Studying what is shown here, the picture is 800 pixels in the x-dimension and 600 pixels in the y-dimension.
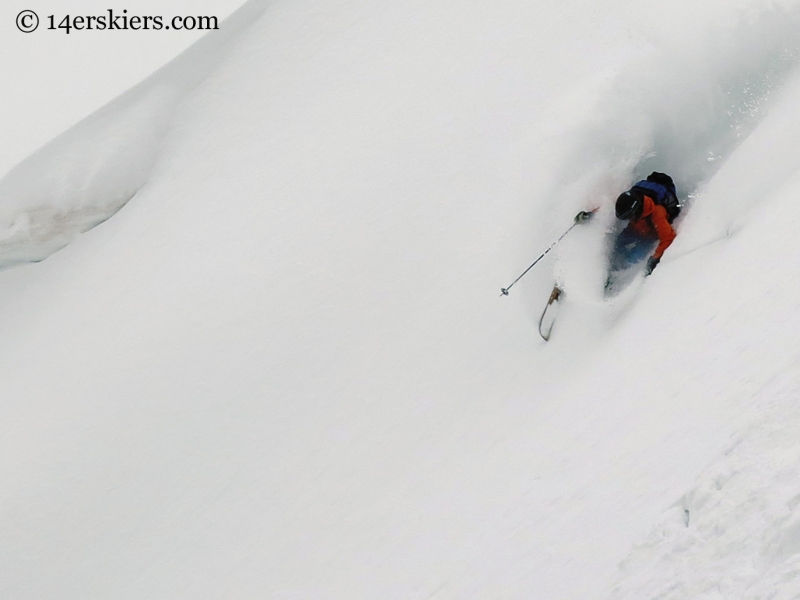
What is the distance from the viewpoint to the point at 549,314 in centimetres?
820

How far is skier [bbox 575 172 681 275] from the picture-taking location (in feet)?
23.6

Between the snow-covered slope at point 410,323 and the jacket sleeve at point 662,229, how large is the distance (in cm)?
11

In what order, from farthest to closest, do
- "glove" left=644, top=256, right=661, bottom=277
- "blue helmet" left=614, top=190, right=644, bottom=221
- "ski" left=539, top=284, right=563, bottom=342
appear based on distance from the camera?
"ski" left=539, top=284, right=563, bottom=342 < "glove" left=644, top=256, right=661, bottom=277 < "blue helmet" left=614, top=190, right=644, bottom=221

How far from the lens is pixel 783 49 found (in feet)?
28.4

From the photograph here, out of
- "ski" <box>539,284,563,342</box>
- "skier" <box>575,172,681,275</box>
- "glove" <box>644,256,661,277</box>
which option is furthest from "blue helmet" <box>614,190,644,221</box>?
"ski" <box>539,284,563,342</box>

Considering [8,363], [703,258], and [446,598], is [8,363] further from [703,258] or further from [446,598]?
[703,258]

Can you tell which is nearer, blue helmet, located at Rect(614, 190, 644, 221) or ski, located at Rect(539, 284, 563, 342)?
blue helmet, located at Rect(614, 190, 644, 221)

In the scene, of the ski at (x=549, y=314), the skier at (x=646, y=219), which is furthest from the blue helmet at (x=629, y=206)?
the ski at (x=549, y=314)

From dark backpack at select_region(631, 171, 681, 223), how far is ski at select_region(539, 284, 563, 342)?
1.32 metres

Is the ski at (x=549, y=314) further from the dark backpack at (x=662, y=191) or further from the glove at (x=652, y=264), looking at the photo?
the dark backpack at (x=662, y=191)

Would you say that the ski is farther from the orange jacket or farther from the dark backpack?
the dark backpack

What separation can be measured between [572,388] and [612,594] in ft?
9.74

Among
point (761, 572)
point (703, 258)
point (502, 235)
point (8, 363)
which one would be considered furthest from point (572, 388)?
point (8, 363)

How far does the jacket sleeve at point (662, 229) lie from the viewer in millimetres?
7203
